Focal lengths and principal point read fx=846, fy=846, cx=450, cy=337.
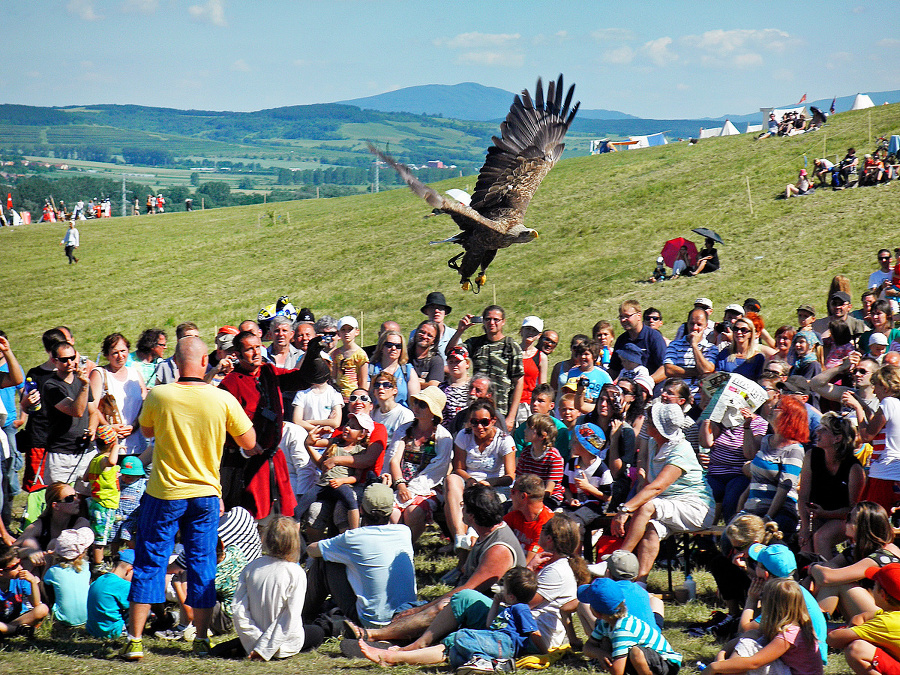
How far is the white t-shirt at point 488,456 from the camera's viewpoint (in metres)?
6.32

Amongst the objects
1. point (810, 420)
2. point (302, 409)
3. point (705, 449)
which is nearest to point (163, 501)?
point (302, 409)

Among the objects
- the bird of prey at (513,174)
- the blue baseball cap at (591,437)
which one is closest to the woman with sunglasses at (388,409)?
the blue baseball cap at (591,437)

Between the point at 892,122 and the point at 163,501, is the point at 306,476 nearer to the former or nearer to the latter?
the point at 163,501

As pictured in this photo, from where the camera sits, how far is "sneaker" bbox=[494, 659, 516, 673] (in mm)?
4457

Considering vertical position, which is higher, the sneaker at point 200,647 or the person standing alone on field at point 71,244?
the person standing alone on field at point 71,244

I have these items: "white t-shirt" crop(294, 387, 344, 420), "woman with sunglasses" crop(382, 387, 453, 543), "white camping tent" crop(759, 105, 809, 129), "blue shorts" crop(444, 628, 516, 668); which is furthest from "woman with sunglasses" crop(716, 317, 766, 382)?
"white camping tent" crop(759, 105, 809, 129)

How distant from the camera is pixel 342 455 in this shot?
6.22 metres

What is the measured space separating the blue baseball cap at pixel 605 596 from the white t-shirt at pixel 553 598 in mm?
507

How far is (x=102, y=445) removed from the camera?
6.04 meters

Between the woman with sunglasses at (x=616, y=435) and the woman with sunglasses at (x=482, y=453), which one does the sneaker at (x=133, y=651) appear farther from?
the woman with sunglasses at (x=616, y=435)

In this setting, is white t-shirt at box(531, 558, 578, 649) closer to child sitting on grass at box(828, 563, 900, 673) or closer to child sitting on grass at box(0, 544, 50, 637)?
child sitting on grass at box(828, 563, 900, 673)

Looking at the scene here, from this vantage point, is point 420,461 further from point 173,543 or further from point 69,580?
point 69,580

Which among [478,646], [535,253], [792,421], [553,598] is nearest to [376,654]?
[478,646]

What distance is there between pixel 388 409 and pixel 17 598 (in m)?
2.88
